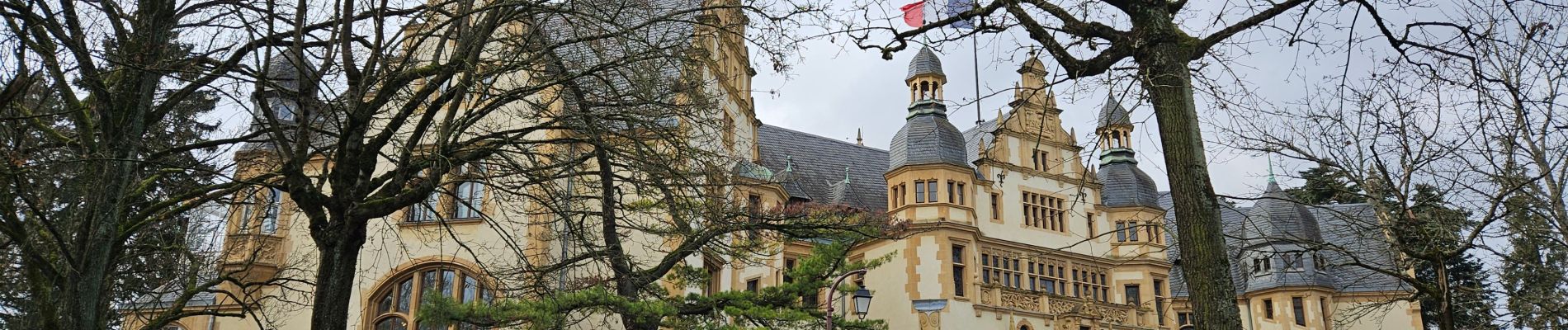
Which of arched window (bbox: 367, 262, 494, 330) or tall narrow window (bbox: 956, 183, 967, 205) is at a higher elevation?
tall narrow window (bbox: 956, 183, 967, 205)

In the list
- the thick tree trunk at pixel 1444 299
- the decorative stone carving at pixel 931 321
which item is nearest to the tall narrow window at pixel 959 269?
the decorative stone carving at pixel 931 321

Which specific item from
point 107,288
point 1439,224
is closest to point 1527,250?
point 1439,224

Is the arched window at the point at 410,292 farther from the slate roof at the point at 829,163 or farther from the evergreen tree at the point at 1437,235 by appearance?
the evergreen tree at the point at 1437,235

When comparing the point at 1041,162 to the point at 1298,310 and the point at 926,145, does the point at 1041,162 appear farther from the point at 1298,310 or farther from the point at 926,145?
the point at 1298,310

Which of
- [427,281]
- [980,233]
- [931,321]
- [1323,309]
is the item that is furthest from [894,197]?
[1323,309]

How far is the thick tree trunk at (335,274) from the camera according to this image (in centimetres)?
878

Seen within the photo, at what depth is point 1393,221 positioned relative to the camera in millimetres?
12102

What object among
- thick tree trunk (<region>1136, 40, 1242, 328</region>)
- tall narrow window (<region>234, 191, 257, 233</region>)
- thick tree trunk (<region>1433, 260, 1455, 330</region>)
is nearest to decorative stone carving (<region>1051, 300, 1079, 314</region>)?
thick tree trunk (<region>1433, 260, 1455, 330</region>)

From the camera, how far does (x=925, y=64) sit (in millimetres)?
32656

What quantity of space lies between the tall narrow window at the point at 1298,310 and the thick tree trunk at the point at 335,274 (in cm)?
3365

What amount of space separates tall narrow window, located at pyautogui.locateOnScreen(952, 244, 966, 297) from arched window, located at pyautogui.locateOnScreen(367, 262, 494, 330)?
13154mm

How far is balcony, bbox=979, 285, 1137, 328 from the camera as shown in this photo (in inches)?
1140

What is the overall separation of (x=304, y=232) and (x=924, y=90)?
1731 cm

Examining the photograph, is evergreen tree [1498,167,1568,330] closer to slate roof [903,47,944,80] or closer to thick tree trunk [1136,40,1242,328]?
thick tree trunk [1136,40,1242,328]
